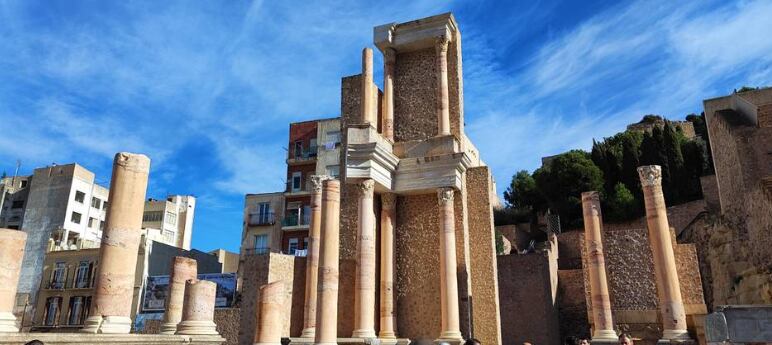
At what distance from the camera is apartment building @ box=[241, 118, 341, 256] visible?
34156 millimetres

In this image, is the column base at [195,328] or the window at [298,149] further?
the window at [298,149]

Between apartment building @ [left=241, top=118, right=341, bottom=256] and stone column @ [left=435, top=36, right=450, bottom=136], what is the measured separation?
1773 cm

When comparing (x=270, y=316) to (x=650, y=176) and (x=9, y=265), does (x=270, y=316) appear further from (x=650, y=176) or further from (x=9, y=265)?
(x=650, y=176)

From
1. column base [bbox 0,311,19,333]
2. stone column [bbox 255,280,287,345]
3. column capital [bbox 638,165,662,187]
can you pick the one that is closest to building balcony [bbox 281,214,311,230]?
stone column [bbox 255,280,287,345]

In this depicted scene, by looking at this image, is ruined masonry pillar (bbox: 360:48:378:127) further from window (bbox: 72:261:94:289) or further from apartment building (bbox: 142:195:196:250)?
apartment building (bbox: 142:195:196:250)

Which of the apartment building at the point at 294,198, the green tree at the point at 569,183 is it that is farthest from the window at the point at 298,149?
the green tree at the point at 569,183

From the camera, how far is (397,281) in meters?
16.0

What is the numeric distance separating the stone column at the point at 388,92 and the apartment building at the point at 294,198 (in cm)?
1677

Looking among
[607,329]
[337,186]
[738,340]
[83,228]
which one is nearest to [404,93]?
[337,186]

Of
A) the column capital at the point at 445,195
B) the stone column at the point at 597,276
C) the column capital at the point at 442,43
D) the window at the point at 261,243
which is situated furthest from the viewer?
the window at the point at 261,243

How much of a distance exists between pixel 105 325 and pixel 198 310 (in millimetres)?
2695

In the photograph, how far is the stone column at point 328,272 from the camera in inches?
508

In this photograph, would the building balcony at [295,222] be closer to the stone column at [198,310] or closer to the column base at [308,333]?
the column base at [308,333]

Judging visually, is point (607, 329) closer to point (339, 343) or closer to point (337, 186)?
point (339, 343)
